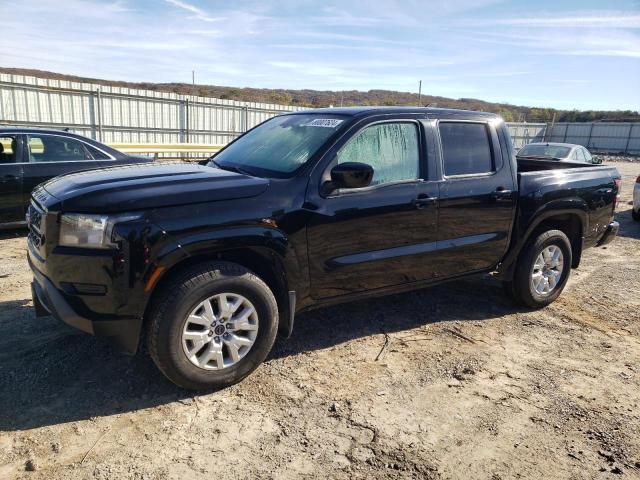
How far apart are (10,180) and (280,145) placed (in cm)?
465

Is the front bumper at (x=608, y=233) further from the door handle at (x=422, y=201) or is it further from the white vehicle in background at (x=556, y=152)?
the white vehicle in background at (x=556, y=152)

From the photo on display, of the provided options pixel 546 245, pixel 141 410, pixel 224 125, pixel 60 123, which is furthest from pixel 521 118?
pixel 141 410

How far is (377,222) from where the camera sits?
3902mm

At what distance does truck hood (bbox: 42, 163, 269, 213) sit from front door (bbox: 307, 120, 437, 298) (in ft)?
2.03

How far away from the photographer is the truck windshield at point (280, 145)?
3834 mm

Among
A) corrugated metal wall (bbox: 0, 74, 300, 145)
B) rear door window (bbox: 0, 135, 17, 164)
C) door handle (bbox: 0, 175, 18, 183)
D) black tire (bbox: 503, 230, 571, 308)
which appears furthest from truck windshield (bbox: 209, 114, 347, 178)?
corrugated metal wall (bbox: 0, 74, 300, 145)

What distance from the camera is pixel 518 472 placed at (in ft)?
8.95

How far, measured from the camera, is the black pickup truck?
3059 millimetres

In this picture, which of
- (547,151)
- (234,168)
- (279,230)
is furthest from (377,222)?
(547,151)

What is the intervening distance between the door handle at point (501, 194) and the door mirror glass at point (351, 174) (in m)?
1.53

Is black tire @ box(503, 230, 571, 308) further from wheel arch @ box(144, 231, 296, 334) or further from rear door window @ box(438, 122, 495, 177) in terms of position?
wheel arch @ box(144, 231, 296, 334)

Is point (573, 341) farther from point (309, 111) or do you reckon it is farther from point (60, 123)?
point (60, 123)

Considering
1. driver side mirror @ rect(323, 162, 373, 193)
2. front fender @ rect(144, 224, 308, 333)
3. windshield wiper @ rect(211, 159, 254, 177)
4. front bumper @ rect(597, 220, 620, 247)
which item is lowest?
front bumper @ rect(597, 220, 620, 247)

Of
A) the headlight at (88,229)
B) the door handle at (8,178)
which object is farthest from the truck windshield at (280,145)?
the door handle at (8,178)
